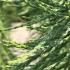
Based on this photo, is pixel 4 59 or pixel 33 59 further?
pixel 4 59

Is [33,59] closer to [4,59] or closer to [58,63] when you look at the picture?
[58,63]

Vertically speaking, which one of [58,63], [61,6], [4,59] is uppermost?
[4,59]

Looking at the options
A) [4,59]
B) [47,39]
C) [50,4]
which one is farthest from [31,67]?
[4,59]

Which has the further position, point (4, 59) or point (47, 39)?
point (4, 59)

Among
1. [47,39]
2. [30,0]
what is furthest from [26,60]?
[30,0]

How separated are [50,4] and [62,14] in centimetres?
6

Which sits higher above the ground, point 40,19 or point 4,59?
point 4,59

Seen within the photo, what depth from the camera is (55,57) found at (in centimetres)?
122

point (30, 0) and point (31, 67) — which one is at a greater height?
point (30, 0)

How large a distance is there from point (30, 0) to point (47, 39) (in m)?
0.15

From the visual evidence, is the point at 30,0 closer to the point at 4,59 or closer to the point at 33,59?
the point at 33,59

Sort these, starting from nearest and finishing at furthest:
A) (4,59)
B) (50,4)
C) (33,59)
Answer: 1. (50,4)
2. (33,59)
3. (4,59)

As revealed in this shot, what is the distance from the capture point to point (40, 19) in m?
1.25

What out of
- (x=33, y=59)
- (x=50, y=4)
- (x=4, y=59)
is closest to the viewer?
(x=50, y=4)
